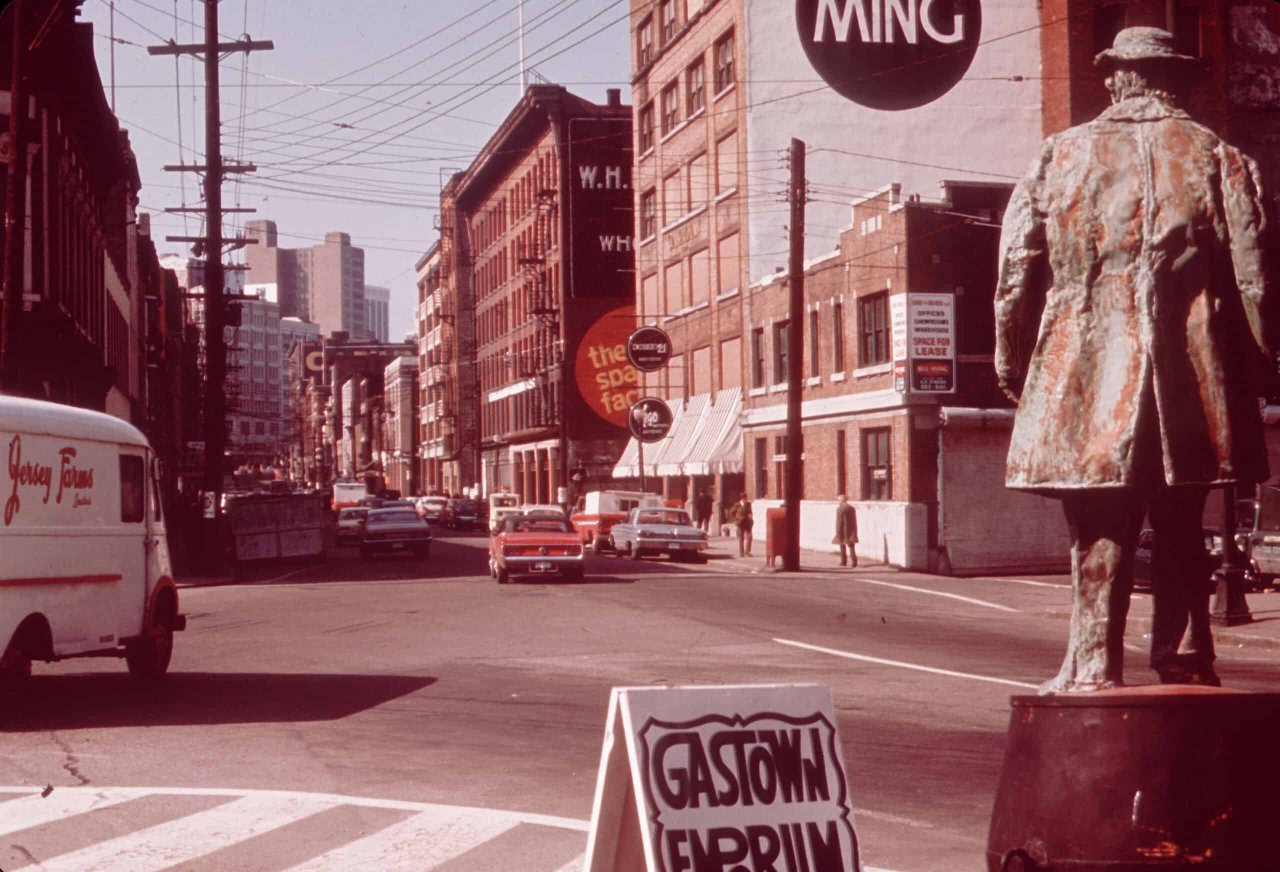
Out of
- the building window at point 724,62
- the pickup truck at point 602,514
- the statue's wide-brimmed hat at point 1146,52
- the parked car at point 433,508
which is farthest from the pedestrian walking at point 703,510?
the statue's wide-brimmed hat at point 1146,52

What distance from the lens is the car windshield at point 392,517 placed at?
48.1 m

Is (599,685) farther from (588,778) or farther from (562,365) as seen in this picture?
(562,365)

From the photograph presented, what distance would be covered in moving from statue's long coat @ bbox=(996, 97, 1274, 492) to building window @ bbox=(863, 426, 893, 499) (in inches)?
1497

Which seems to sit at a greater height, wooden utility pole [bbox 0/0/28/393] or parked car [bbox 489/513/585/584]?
wooden utility pole [bbox 0/0/28/393]

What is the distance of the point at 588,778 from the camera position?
10148 millimetres

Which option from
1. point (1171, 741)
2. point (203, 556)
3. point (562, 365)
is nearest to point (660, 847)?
point (1171, 741)

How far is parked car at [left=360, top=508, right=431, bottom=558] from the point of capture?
47.6 metres

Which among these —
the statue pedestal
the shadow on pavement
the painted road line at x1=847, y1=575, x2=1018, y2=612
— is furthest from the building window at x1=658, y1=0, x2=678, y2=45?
the statue pedestal

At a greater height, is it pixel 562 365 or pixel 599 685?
pixel 562 365

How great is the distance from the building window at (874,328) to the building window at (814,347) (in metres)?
3.32

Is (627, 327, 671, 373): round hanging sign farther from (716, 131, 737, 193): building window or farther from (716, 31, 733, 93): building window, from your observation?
(716, 31, 733, 93): building window

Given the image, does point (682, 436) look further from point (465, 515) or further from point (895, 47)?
point (465, 515)

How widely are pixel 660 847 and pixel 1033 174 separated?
8.26 feet

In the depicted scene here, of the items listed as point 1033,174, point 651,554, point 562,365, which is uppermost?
point 562,365
